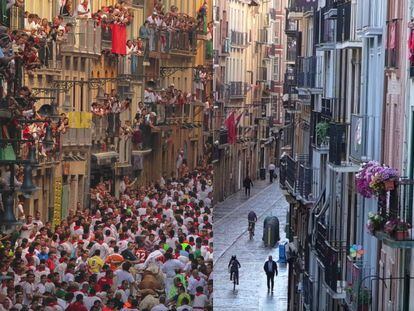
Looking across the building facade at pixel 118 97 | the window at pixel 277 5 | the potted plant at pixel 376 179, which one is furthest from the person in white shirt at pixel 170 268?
the window at pixel 277 5

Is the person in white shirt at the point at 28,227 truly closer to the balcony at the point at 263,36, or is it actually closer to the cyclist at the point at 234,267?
the cyclist at the point at 234,267

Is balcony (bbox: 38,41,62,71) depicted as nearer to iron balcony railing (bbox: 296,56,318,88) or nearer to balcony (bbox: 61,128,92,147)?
balcony (bbox: 61,128,92,147)

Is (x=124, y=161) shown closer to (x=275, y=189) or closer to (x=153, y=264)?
(x=153, y=264)

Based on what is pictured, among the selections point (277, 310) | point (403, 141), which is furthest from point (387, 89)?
point (277, 310)

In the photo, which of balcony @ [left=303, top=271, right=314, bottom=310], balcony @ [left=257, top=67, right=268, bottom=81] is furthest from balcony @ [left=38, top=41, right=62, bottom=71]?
balcony @ [left=303, top=271, right=314, bottom=310]

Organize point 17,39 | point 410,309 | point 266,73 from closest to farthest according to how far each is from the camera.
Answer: point 17,39 → point 410,309 → point 266,73

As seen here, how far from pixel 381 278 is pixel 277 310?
2.95 meters

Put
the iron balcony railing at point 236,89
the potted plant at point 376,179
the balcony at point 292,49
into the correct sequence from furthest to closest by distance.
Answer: the balcony at point 292,49, the iron balcony railing at point 236,89, the potted plant at point 376,179

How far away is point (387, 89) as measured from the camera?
1709cm

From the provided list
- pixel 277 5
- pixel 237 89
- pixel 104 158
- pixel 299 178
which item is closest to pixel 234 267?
pixel 237 89

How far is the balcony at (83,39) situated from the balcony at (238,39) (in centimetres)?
216

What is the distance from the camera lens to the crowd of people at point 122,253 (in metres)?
14.5

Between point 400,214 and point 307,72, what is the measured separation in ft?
15.3

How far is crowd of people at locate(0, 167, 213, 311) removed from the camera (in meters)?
14.5
